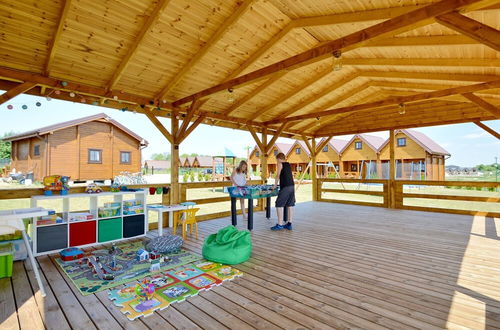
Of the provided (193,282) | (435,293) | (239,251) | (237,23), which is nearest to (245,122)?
(237,23)

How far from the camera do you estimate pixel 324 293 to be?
2.81 meters

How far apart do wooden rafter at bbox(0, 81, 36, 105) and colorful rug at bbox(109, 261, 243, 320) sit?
12.2ft

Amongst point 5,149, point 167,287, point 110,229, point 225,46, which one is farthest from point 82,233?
A: point 5,149

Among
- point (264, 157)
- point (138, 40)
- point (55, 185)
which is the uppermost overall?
point (138, 40)

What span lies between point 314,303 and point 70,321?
7.35 feet

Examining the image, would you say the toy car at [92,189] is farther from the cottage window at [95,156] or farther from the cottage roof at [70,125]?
the cottage window at [95,156]

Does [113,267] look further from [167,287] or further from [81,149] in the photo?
[81,149]

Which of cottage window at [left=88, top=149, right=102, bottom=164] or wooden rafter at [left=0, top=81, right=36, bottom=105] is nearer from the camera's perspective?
wooden rafter at [left=0, top=81, right=36, bottom=105]

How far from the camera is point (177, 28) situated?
4402 millimetres

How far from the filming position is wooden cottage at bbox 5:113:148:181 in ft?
39.7

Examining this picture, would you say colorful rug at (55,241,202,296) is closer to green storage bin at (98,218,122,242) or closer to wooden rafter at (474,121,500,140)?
green storage bin at (98,218,122,242)

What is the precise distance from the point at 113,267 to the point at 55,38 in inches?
137

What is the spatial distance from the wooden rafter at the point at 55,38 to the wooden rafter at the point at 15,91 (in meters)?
0.34

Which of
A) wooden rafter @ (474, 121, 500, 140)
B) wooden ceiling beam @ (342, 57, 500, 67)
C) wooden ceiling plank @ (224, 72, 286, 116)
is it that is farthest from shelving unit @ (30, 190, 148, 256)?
wooden rafter @ (474, 121, 500, 140)
